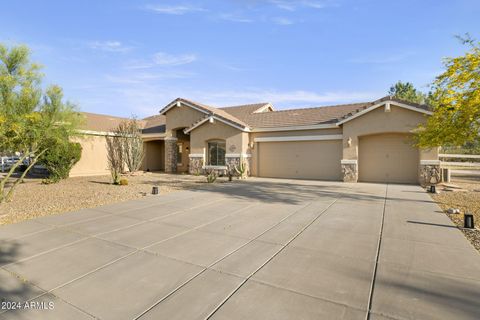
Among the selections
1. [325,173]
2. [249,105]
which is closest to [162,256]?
[325,173]

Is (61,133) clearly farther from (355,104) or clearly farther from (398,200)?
(355,104)

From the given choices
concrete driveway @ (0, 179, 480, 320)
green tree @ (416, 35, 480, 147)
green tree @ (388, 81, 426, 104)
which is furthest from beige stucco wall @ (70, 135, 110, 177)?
green tree @ (388, 81, 426, 104)

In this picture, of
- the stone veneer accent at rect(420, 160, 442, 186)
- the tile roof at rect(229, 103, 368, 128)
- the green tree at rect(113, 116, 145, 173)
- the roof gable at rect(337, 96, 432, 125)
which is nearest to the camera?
A: the roof gable at rect(337, 96, 432, 125)

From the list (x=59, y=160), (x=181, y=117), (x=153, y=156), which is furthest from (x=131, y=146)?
(x=59, y=160)

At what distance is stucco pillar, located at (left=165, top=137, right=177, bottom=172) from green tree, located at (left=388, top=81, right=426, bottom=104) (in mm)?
35227

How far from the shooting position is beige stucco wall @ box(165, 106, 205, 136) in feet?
71.5

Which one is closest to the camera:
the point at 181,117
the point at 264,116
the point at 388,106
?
the point at 388,106

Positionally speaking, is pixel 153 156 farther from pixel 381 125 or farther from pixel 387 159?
pixel 387 159

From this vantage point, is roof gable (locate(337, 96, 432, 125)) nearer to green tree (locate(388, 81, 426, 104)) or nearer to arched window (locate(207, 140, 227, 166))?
arched window (locate(207, 140, 227, 166))

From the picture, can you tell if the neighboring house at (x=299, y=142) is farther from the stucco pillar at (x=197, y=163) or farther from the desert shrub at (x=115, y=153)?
the desert shrub at (x=115, y=153)

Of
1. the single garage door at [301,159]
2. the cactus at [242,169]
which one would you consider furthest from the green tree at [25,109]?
the single garage door at [301,159]

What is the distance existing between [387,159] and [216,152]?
11948mm

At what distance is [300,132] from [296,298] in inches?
617

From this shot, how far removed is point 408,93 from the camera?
40.9m
